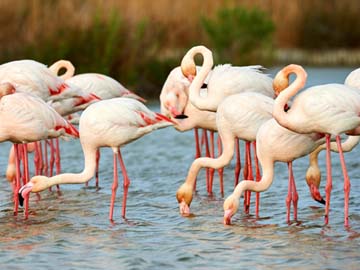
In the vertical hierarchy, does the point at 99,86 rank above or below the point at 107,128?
above

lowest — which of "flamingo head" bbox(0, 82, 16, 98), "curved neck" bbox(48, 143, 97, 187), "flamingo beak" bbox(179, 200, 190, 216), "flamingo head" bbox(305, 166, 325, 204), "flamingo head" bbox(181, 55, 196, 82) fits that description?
"flamingo beak" bbox(179, 200, 190, 216)

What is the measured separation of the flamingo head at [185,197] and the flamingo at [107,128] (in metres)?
0.51

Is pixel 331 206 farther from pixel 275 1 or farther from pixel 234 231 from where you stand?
pixel 275 1

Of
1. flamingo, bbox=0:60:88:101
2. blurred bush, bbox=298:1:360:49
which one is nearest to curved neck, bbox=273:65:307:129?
flamingo, bbox=0:60:88:101

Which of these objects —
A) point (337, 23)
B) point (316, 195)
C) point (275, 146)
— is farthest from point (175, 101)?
point (337, 23)

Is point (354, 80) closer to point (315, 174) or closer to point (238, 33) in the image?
point (315, 174)

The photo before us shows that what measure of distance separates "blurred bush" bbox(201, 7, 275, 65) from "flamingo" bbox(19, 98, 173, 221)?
10570 mm

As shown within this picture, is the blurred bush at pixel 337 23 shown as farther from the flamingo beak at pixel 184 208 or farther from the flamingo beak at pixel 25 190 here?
the flamingo beak at pixel 25 190

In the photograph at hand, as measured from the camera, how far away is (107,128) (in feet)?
28.0

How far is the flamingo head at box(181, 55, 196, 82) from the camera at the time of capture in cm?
944

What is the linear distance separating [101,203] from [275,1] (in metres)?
13.9

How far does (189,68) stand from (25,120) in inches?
64.8

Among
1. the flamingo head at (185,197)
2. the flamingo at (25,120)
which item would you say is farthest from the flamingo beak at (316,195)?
the flamingo at (25,120)

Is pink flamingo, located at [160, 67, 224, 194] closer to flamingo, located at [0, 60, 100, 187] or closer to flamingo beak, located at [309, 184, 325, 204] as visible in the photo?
flamingo, located at [0, 60, 100, 187]
